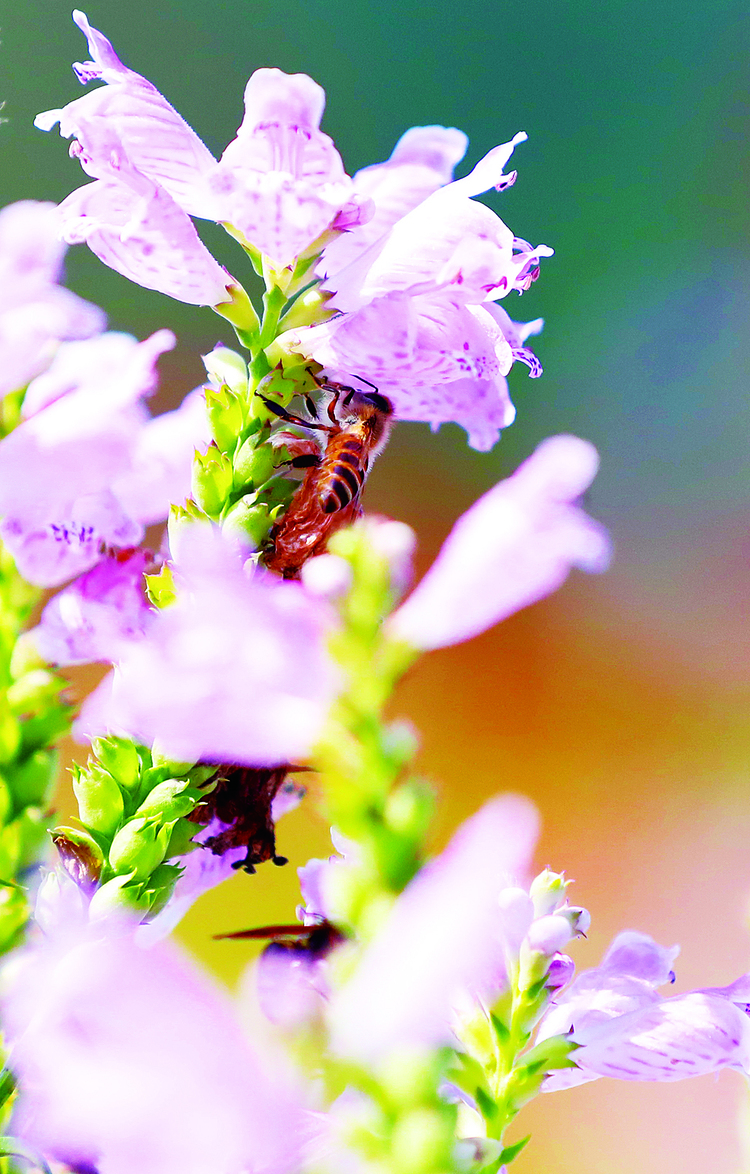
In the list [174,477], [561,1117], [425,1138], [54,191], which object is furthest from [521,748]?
[425,1138]

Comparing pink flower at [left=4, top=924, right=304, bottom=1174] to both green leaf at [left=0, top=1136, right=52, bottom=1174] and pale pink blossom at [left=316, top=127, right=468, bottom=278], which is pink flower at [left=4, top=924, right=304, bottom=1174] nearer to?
green leaf at [left=0, top=1136, right=52, bottom=1174]

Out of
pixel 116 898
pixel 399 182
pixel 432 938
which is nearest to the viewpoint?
pixel 432 938

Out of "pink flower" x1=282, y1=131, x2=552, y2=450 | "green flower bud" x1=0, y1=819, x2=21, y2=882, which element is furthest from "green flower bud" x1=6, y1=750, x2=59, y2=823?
"pink flower" x1=282, y1=131, x2=552, y2=450

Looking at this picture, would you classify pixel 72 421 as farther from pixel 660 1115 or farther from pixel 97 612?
pixel 660 1115

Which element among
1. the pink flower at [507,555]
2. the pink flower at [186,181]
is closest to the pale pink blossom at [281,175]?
the pink flower at [186,181]

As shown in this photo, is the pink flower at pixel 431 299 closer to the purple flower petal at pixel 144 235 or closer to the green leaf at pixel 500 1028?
the purple flower petal at pixel 144 235

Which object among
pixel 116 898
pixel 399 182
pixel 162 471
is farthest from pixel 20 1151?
pixel 399 182

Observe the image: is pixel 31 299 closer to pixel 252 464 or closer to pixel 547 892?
pixel 252 464

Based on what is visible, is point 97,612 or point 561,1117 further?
point 561,1117
